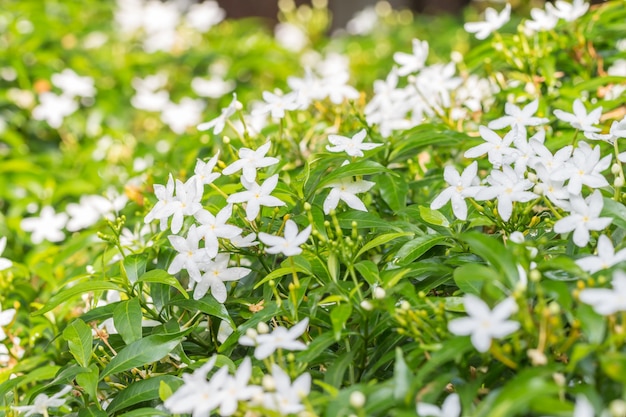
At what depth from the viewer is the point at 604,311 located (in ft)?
2.61

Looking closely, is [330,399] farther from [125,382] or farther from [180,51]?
[180,51]

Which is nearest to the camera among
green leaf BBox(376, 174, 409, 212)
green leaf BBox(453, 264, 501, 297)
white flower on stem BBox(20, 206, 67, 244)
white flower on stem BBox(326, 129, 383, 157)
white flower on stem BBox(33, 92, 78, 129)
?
green leaf BBox(453, 264, 501, 297)

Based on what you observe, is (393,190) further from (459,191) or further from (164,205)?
(164,205)

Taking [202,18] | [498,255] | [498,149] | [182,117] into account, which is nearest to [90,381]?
[498,255]

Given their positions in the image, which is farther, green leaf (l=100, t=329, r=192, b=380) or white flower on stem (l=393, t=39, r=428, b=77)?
white flower on stem (l=393, t=39, r=428, b=77)

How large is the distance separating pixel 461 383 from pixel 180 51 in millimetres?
2570

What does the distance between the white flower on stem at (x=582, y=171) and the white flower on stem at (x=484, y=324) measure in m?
0.33

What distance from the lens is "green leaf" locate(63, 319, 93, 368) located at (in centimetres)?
117

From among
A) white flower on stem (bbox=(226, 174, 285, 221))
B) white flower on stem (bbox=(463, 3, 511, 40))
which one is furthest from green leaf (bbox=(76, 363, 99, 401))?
white flower on stem (bbox=(463, 3, 511, 40))

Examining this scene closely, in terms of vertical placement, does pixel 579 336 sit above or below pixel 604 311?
below

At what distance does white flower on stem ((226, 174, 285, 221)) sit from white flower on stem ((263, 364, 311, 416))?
12.4 inches

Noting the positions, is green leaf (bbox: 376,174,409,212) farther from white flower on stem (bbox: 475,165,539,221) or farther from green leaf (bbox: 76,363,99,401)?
green leaf (bbox: 76,363,99,401)

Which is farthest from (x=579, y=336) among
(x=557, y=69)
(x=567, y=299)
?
(x=557, y=69)

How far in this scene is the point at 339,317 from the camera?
0.99 metres
